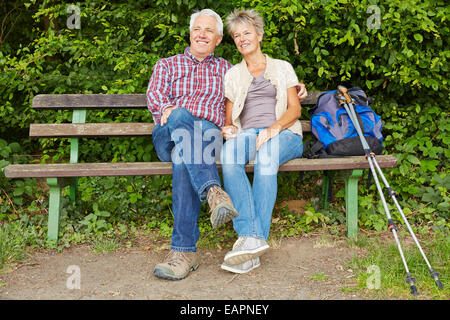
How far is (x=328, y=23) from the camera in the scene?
4473 mm

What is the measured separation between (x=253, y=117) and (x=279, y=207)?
0.96 m

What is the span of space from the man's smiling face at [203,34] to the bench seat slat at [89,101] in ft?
2.28

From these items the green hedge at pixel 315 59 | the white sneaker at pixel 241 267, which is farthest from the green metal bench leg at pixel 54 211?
the white sneaker at pixel 241 267

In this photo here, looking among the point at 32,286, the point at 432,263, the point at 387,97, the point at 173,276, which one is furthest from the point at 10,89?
the point at 432,263

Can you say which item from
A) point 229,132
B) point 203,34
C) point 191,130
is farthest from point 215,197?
point 203,34

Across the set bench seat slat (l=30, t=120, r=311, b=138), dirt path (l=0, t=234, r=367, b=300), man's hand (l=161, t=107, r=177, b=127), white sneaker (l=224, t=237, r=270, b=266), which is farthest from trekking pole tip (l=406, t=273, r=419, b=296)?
bench seat slat (l=30, t=120, r=311, b=138)

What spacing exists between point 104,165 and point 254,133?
3.79 ft

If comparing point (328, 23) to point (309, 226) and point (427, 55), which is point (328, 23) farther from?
point (309, 226)

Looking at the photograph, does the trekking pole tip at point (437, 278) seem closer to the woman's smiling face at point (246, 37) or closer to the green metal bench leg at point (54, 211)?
the woman's smiling face at point (246, 37)

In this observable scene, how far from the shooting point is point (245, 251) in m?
3.13

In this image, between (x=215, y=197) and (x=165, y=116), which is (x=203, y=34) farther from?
(x=215, y=197)

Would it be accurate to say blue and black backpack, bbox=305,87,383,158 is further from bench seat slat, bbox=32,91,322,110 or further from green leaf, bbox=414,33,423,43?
green leaf, bbox=414,33,423,43

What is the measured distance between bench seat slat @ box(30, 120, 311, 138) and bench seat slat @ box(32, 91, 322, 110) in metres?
0.18

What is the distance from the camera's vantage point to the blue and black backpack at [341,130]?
3.80m
